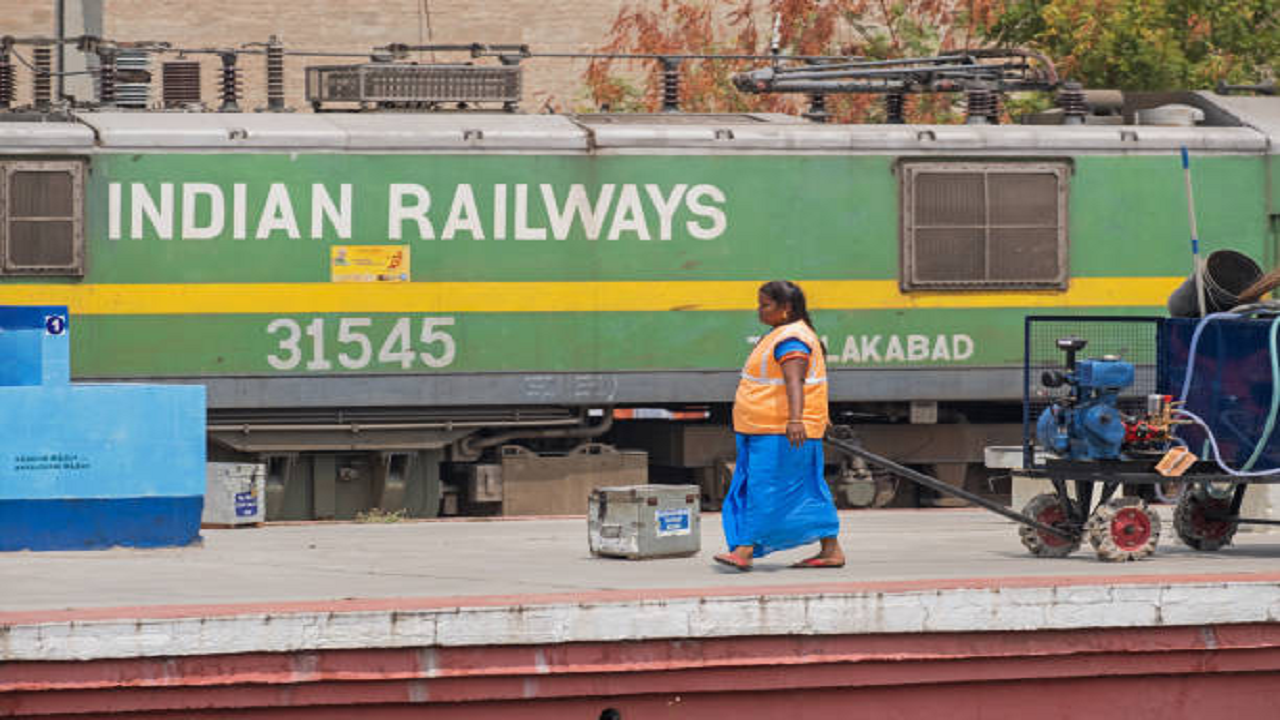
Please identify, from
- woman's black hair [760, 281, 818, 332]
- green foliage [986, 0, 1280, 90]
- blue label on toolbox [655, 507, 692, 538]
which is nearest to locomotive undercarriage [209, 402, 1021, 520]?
blue label on toolbox [655, 507, 692, 538]

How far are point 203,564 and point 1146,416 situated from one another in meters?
5.48

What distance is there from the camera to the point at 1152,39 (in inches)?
983

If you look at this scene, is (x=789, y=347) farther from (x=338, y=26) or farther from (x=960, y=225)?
(x=338, y=26)

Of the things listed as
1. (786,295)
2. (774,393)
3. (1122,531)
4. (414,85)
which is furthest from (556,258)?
(1122,531)

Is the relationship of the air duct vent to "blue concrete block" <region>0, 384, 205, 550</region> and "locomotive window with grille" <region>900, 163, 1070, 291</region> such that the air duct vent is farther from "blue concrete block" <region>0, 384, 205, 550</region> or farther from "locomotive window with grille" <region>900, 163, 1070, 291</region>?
"blue concrete block" <region>0, 384, 205, 550</region>

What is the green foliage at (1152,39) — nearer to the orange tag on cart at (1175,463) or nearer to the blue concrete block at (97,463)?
the orange tag on cart at (1175,463)

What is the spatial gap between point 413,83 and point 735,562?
7.61 metres

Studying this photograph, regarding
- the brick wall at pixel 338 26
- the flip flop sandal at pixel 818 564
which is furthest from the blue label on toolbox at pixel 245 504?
the brick wall at pixel 338 26

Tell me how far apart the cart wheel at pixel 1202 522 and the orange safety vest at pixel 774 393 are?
275cm

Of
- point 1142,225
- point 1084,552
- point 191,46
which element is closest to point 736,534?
point 1084,552

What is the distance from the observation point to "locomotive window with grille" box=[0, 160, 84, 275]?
17.5 m

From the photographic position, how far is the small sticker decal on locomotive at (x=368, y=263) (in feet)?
59.3

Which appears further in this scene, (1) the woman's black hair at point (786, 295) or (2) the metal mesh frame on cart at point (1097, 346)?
(2) the metal mesh frame on cart at point (1097, 346)

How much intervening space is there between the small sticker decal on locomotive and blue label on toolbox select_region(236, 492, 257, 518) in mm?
2156
